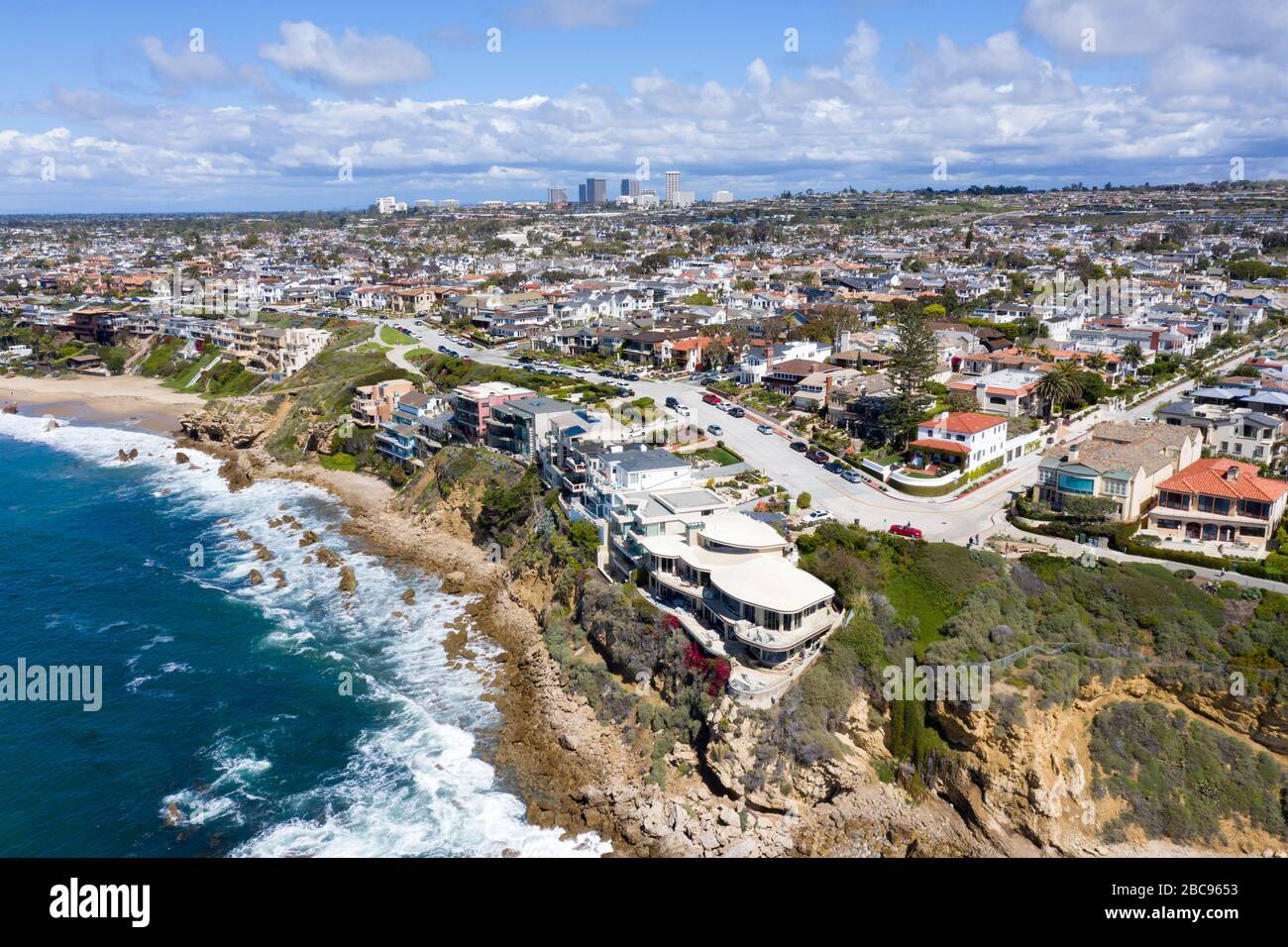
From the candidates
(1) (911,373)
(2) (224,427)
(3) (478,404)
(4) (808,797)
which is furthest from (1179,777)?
(2) (224,427)

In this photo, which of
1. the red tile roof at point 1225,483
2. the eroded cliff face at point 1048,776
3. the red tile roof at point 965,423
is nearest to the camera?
the eroded cliff face at point 1048,776

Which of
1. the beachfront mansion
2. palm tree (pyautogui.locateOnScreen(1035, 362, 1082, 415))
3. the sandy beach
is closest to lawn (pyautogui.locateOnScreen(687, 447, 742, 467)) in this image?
Result: the beachfront mansion

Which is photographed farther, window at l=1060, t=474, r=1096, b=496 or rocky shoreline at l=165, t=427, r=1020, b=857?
window at l=1060, t=474, r=1096, b=496

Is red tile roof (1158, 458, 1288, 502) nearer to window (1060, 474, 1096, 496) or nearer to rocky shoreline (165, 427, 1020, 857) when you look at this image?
window (1060, 474, 1096, 496)

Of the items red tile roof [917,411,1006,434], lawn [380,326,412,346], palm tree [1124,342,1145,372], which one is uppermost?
lawn [380,326,412,346]

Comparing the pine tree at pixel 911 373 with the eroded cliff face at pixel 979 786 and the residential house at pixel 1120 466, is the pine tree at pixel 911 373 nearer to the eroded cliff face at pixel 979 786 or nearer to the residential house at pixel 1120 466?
the residential house at pixel 1120 466

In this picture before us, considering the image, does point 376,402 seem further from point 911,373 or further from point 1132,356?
point 1132,356

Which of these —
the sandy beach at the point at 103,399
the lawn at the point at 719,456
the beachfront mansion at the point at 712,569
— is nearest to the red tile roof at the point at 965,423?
the lawn at the point at 719,456
